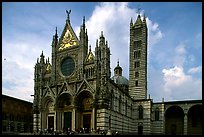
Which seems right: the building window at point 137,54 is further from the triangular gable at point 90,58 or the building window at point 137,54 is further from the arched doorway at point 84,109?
the arched doorway at point 84,109

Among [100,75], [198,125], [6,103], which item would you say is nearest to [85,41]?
[100,75]

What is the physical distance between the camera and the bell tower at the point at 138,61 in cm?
5423

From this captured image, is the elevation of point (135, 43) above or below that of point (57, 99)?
above

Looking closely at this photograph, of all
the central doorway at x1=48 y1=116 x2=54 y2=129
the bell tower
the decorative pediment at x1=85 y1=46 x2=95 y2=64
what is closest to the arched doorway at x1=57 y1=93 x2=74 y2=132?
the central doorway at x1=48 y1=116 x2=54 y2=129

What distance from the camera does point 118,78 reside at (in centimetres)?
6656

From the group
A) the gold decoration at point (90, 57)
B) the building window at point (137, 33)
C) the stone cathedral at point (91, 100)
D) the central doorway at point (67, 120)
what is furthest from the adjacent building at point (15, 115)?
the building window at point (137, 33)

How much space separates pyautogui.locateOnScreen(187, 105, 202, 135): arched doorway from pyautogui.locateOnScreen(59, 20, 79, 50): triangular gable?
27.7 m

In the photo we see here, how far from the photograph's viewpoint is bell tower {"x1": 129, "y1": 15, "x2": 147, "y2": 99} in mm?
54231

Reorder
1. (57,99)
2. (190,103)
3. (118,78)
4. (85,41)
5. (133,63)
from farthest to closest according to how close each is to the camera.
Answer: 1. (118,78)
2. (133,63)
3. (190,103)
4. (85,41)
5. (57,99)

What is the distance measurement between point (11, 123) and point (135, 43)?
30.2 metres

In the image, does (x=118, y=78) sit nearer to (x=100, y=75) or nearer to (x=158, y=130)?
(x=158, y=130)

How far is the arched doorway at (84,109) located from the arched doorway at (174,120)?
23192 mm

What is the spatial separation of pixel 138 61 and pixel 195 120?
16.5 metres

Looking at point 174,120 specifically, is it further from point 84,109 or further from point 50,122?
point 50,122
